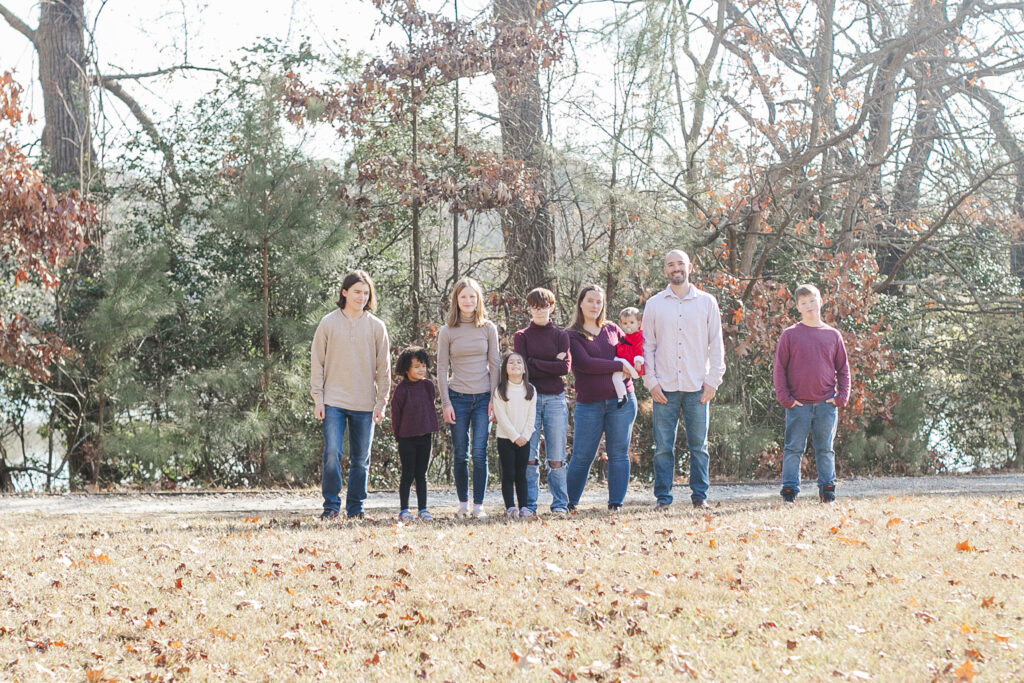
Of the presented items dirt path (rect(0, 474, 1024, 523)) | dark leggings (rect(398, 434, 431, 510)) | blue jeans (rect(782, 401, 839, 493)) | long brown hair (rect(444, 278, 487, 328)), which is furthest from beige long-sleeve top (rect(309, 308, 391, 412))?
blue jeans (rect(782, 401, 839, 493))

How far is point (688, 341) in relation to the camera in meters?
8.20

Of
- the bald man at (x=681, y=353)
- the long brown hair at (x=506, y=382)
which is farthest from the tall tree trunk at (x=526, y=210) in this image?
the long brown hair at (x=506, y=382)

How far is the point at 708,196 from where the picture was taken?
14.2 meters

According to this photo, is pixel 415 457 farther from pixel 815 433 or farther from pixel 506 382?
pixel 815 433

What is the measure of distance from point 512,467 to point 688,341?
5.56 feet

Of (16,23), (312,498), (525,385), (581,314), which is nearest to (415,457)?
(525,385)

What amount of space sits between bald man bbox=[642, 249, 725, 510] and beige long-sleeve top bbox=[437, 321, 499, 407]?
127 centimetres

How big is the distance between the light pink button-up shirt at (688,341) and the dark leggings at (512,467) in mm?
1191

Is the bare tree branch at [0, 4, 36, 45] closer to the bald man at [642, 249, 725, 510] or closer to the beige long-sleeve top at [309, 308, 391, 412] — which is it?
the beige long-sleeve top at [309, 308, 391, 412]

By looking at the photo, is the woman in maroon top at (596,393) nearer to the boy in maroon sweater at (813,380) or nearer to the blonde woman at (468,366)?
the blonde woman at (468,366)

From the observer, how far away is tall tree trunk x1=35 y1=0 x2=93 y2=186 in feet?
44.2

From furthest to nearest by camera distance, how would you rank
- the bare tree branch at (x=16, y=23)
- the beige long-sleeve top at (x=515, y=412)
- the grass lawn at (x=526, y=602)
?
the bare tree branch at (x=16, y=23) → the beige long-sleeve top at (x=515, y=412) → the grass lawn at (x=526, y=602)

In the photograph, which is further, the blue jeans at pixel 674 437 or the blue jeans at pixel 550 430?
the blue jeans at pixel 674 437

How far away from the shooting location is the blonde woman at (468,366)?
26.2 feet
